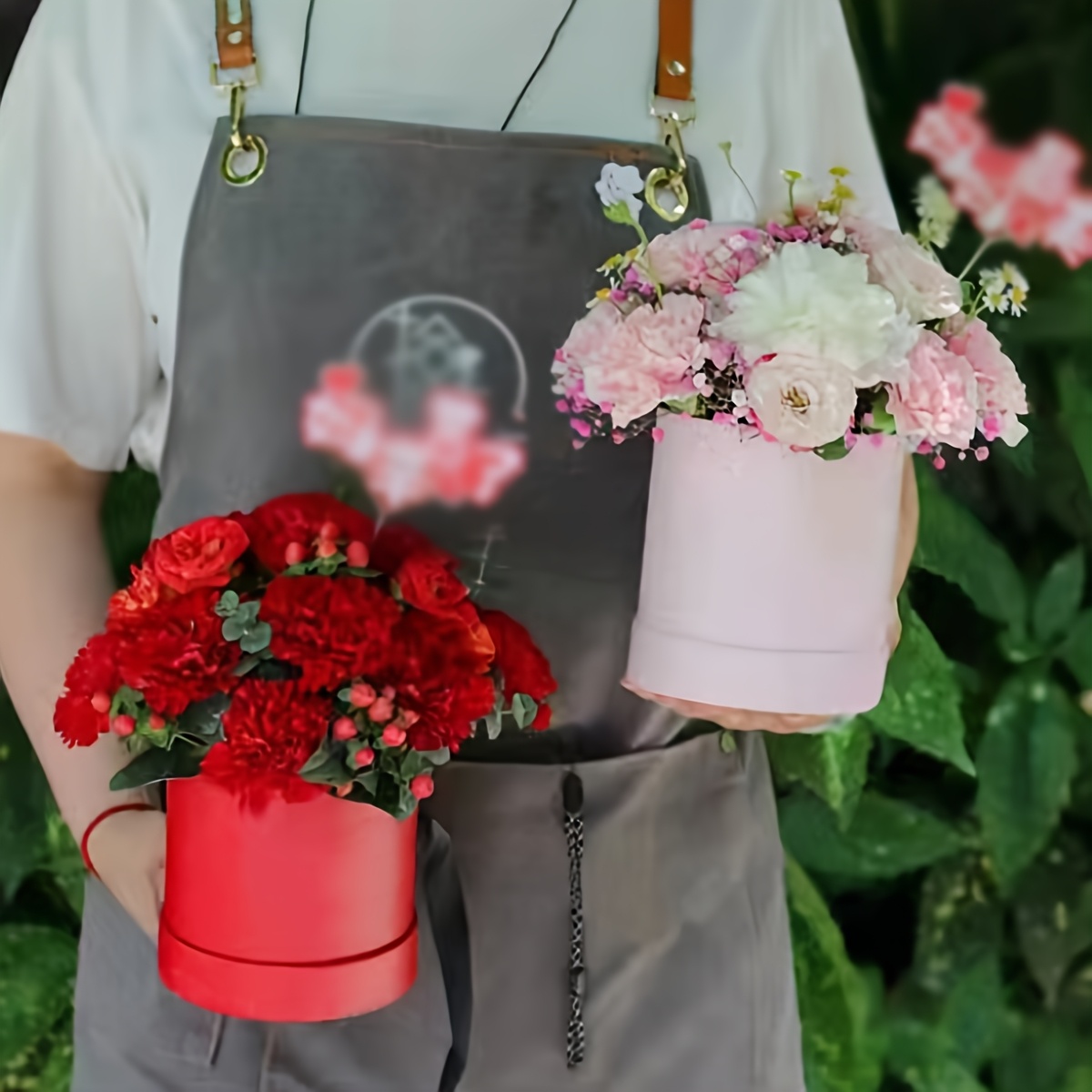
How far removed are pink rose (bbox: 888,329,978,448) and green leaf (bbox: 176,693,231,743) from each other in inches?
14.7

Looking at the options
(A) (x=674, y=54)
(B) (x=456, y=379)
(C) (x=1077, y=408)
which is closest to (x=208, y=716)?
(B) (x=456, y=379)

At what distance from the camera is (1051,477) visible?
0.95 m

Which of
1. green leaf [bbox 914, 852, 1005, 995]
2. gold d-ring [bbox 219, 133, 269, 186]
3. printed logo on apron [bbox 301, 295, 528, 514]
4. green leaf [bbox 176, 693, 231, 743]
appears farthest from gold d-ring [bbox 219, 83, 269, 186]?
green leaf [bbox 914, 852, 1005, 995]

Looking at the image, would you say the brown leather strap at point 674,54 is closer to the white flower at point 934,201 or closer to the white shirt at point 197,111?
the white shirt at point 197,111

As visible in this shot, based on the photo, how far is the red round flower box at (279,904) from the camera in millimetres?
563

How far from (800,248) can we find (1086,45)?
0.52m

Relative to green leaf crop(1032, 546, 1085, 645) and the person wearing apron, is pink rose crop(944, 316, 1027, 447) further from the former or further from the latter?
green leaf crop(1032, 546, 1085, 645)

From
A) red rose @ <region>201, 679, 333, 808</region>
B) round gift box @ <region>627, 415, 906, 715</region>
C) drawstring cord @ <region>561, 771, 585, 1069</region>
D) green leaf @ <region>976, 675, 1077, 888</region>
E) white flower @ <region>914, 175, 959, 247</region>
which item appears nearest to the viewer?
red rose @ <region>201, 679, 333, 808</region>

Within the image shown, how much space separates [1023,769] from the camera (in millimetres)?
999

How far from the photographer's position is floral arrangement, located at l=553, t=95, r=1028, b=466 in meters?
0.54

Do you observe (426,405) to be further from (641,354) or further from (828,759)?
(828,759)

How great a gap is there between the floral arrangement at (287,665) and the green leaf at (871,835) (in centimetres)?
55

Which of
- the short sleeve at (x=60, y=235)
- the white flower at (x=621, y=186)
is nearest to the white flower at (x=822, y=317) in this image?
the white flower at (x=621, y=186)

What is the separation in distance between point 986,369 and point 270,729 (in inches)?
16.7
